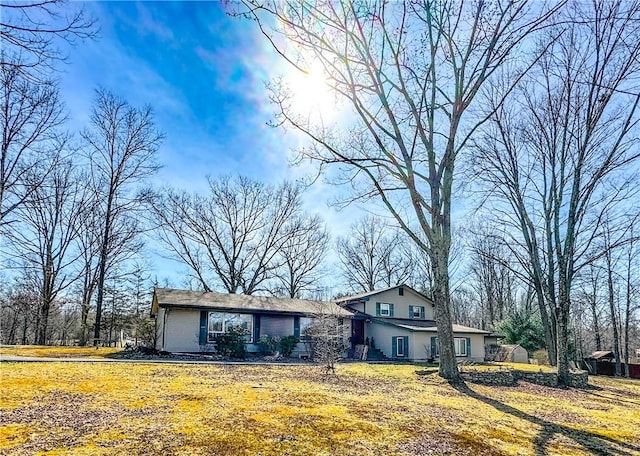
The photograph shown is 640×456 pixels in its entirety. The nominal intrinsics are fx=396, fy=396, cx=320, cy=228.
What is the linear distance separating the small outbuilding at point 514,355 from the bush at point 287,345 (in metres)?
14.5

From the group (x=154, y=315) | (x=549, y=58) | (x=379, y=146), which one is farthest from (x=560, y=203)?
(x=154, y=315)

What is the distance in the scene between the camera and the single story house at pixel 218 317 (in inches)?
738

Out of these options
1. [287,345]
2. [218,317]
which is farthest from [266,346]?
[218,317]

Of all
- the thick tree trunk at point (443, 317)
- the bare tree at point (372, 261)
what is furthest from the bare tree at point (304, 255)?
the thick tree trunk at point (443, 317)

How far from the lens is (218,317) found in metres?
20.1

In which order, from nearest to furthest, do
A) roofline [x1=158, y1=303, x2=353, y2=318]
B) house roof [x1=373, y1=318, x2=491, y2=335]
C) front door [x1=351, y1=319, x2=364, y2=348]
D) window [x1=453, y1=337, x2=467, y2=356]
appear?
roofline [x1=158, y1=303, x2=353, y2=318] < house roof [x1=373, y1=318, x2=491, y2=335] < front door [x1=351, y1=319, x2=364, y2=348] < window [x1=453, y1=337, x2=467, y2=356]

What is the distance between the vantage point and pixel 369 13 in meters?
11.2

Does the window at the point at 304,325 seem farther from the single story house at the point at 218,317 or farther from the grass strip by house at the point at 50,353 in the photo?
the grass strip by house at the point at 50,353

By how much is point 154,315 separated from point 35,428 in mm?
19587

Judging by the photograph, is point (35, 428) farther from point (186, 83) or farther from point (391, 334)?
point (391, 334)

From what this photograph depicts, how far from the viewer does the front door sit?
965 inches

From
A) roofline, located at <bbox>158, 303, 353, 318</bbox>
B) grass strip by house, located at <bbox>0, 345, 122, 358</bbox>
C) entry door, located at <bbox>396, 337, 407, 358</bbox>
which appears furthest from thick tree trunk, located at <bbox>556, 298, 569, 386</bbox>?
grass strip by house, located at <bbox>0, 345, 122, 358</bbox>

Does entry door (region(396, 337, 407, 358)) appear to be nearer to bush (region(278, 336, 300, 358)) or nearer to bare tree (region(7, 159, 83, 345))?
bush (region(278, 336, 300, 358))

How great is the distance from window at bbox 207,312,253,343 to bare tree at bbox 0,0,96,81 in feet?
53.5
